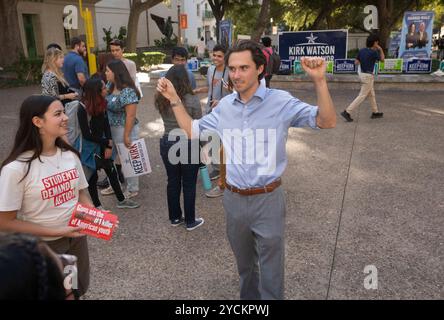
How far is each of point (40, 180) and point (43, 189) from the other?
0.18 feet

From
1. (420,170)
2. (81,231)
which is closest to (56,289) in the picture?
(81,231)

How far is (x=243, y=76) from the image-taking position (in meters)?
2.42

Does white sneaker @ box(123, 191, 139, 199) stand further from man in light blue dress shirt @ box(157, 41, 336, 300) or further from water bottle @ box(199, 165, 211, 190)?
man in light blue dress shirt @ box(157, 41, 336, 300)

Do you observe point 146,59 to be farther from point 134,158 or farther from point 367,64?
point 134,158

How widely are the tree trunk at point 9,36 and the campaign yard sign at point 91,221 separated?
58.1ft

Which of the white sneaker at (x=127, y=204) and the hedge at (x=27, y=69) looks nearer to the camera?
the white sneaker at (x=127, y=204)

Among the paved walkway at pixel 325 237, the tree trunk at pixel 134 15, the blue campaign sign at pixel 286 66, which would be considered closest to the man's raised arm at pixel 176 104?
the paved walkway at pixel 325 237


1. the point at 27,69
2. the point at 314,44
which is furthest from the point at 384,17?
the point at 27,69

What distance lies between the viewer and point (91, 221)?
7.54ft

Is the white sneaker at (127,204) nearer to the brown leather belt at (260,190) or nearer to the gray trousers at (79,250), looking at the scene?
the gray trousers at (79,250)

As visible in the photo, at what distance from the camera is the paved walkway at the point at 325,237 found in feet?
10.8

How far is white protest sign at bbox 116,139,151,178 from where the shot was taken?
478 centimetres

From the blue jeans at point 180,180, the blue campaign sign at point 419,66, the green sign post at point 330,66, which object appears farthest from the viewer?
the green sign post at point 330,66
